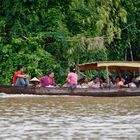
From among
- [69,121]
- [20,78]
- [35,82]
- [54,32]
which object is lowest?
[69,121]

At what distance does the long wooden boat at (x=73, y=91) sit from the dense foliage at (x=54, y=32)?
3919 mm

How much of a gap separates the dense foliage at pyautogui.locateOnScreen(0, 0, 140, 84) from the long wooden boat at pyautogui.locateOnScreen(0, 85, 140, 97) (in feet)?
12.9

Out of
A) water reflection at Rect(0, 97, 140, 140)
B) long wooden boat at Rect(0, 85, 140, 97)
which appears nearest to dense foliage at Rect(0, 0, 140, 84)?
long wooden boat at Rect(0, 85, 140, 97)

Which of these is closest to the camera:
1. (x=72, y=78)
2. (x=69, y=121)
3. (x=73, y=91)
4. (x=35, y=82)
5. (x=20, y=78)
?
(x=69, y=121)

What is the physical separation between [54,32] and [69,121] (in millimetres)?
13852

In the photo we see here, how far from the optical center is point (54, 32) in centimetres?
2512

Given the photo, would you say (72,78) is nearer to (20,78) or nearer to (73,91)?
(73,91)

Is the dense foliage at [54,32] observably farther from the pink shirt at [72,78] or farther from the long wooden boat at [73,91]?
the long wooden boat at [73,91]

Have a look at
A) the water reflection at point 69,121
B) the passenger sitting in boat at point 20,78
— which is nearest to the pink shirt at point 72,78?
the passenger sitting in boat at point 20,78

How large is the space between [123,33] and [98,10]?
3.76 meters

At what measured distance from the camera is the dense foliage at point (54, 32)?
2469 centimetres

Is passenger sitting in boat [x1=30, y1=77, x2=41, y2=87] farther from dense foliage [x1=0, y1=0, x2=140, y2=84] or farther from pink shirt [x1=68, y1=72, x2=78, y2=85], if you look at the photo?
dense foliage [x1=0, y1=0, x2=140, y2=84]

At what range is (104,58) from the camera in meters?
26.8

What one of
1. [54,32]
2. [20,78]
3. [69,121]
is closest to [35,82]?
[20,78]
